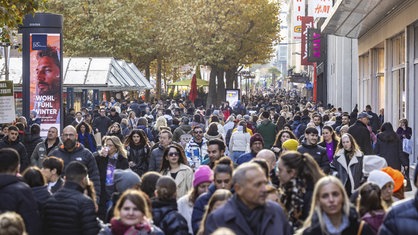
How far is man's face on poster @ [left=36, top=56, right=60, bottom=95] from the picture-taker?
2408 cm

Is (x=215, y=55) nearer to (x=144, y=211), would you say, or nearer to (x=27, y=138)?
(x=27, y=138)

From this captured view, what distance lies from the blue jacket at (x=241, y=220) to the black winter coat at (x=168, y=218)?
55.2 inches

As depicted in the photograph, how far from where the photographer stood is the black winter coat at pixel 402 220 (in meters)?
6.98

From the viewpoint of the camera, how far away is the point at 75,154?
13.7 metres

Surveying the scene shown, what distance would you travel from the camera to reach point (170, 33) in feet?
192

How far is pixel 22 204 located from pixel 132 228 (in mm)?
1348

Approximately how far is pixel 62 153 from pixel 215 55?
43776 mm

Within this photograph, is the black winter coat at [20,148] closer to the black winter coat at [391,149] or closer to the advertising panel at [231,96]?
the black winter coat at [391,149]

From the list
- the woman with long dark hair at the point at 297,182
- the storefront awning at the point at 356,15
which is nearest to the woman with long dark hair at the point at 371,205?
the woman with long dark hair at the point at 297,182

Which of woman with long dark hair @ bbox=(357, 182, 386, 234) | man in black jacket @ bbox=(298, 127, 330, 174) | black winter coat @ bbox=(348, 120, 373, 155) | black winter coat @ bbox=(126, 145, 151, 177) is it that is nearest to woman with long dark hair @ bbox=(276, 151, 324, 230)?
woman with long dark hair @ bbox=(357, 182, 386, 234)

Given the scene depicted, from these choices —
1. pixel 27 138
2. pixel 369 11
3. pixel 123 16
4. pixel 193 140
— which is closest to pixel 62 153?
pixel 193 140

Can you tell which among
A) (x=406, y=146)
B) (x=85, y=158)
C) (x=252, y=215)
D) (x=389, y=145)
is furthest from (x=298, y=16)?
(x=252, y=215)

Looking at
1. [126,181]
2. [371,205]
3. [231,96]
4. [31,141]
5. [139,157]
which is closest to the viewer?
[371,205]

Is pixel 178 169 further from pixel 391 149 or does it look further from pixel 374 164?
pixel 391 149
